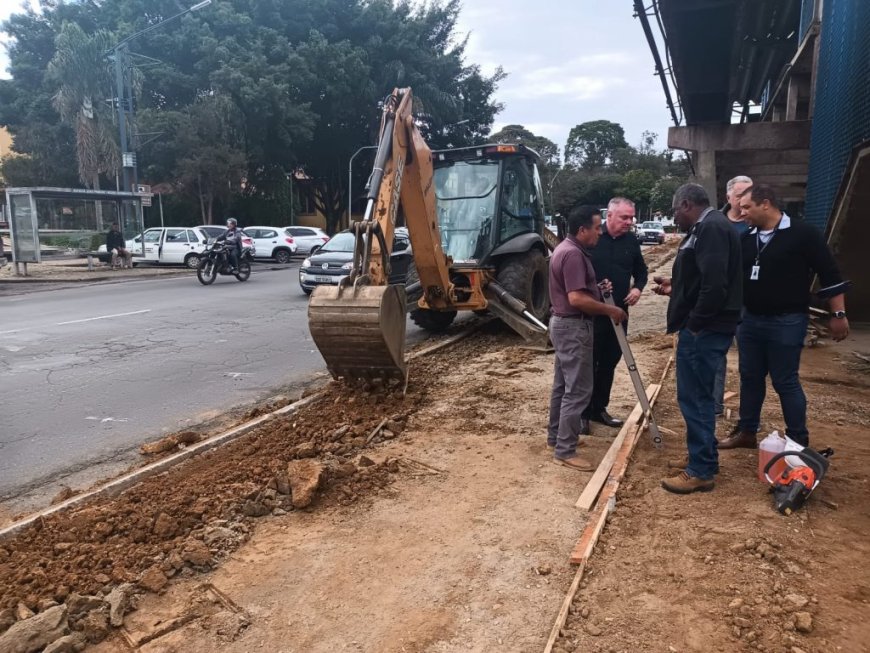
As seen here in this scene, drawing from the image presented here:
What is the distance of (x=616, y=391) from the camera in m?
6.67

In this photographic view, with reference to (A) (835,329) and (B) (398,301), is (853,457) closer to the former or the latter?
(A) (835,329)

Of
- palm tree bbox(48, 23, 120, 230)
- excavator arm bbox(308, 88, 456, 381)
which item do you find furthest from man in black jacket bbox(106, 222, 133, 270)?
excavator arm bbox(308, 88, 456, 381)

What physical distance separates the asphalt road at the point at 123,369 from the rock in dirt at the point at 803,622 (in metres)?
4.56

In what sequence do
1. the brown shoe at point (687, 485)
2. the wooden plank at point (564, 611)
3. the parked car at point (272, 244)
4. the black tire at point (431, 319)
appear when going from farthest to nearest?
the parked car at point (272, 244)
the black tire at point (431, 319)
the brown shoe at point (687, 485)
the wooden plank at point (564, 611)

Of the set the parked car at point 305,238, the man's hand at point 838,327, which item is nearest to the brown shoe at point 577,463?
the man's hand at point 838,327

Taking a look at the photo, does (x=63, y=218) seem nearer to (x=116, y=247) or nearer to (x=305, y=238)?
(x=116, y=247)

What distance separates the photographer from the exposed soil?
2.86 metres

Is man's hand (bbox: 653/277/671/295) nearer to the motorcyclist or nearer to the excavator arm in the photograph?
the excavator arm

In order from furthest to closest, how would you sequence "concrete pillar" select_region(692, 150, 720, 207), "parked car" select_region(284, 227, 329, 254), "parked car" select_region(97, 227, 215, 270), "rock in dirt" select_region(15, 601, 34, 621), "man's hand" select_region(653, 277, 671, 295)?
1. "parked car" select_region(284, 227, 329, 254)
2. "parked car" select_region(97, 227, 215, 270)
3. "concrete pillar" select_region(692, 150, 720, 207)
4. "man's hand" select_region(653, 277, 671, 295)
5. "rock in dirt" select_region(15, 601, 34, 621)

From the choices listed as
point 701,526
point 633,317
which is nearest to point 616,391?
point 701,526

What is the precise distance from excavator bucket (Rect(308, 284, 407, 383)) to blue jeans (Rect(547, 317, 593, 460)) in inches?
60.7

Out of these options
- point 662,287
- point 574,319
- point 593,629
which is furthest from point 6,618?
point 662,287

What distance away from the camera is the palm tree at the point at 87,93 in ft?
85.4

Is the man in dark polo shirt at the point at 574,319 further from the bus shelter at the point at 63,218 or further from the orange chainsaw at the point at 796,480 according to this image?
the bus shelter at the point at 63,218
